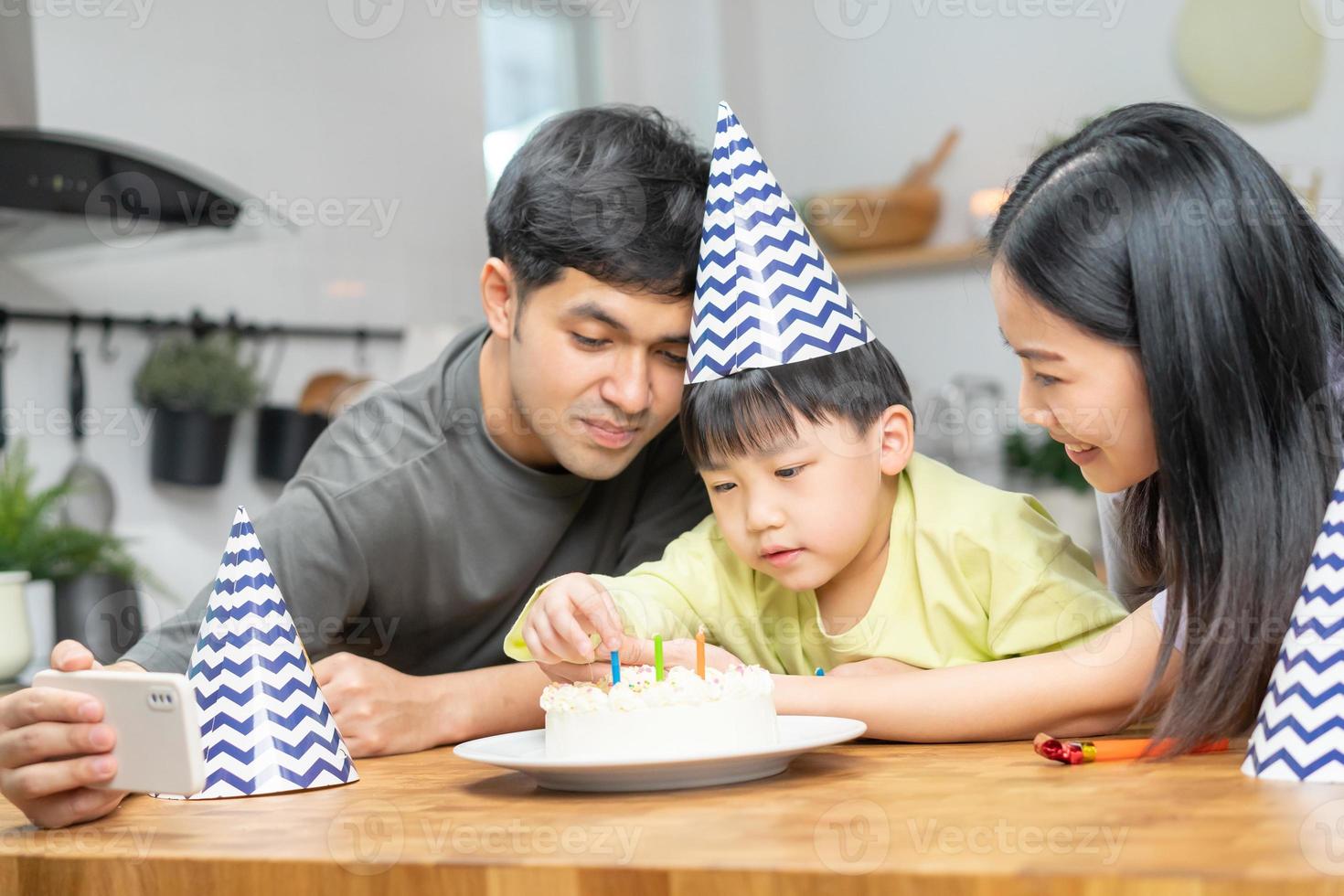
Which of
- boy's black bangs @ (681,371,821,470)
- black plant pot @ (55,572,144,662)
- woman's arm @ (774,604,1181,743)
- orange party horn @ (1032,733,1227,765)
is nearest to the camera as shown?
orange party horn @ (1032,733,1227,765)

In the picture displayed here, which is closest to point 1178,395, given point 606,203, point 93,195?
point 606,203

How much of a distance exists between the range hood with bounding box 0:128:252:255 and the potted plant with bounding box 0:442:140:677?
418mm

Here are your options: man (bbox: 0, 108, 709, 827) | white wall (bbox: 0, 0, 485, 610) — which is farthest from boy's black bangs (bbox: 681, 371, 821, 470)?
white wall (bbox: 0, 0, 485, 610)

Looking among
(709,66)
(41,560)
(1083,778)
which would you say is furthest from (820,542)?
(709,66)

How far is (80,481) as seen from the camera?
2537 mm

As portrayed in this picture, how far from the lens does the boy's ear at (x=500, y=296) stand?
1457mm

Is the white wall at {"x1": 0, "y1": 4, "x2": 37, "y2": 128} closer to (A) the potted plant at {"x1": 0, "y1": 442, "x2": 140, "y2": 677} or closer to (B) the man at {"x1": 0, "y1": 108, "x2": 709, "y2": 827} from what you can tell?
(A) the potted plant at {"x1": 0, "y1": 442, "x2": 140, "y2": 677}

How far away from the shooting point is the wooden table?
0.57m

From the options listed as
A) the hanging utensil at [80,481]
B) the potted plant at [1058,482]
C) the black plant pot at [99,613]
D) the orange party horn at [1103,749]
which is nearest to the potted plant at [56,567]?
the black plant pot at [99,613]

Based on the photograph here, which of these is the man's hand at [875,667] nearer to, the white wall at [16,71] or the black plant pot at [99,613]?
the black plant pot at [99,613]

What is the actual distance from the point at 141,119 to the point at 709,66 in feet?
5.67

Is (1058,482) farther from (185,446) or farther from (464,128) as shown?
(185,446)

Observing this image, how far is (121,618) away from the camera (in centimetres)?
233

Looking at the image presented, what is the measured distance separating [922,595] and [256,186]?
2202 millimetres
